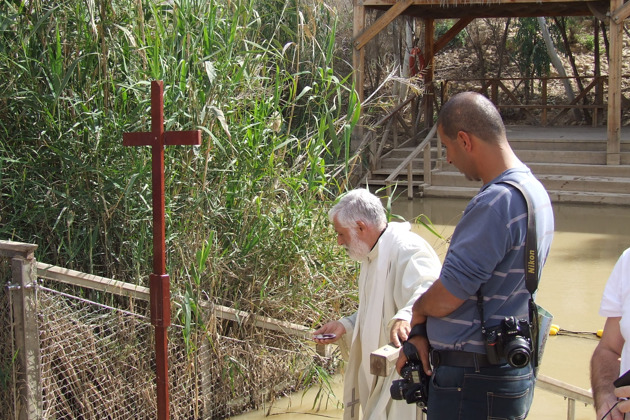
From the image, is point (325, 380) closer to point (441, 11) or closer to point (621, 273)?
point (621, 273)

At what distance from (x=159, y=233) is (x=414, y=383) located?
3.52 feet

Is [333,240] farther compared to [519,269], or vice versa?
[333,240]

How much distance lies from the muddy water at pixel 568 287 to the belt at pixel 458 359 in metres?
2.41

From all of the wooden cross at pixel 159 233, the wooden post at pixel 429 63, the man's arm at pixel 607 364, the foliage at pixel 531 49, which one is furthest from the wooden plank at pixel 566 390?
the foliage at pixel 531 49

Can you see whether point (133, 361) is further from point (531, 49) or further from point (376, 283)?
point (531, 49)

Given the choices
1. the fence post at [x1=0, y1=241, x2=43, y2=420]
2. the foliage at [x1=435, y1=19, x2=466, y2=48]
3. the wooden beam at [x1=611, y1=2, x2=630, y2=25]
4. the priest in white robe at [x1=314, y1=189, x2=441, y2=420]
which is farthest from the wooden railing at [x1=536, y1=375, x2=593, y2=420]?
the foliage at [x1=435, y1=19, x2=466, y2=48]

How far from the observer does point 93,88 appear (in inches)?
159

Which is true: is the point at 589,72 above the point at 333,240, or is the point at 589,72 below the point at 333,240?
above

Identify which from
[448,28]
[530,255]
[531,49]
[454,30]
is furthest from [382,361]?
[448,28]

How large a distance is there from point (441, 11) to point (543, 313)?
1270 centimetres

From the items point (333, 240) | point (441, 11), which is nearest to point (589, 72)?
point (441, 11)

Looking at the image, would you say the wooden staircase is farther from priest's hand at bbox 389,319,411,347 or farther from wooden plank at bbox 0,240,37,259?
priest's hand at bbox 389,319,411,347

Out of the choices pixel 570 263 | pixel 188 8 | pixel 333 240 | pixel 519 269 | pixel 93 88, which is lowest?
pixel 570 263

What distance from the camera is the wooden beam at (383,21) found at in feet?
39.3
